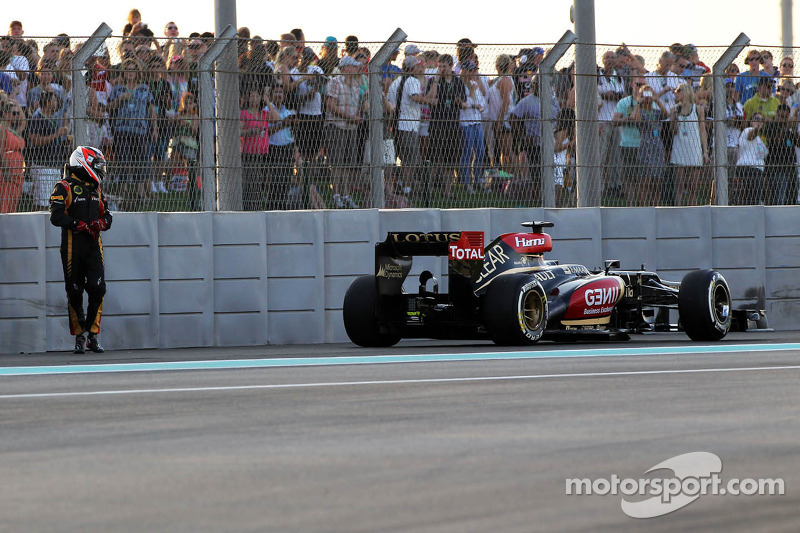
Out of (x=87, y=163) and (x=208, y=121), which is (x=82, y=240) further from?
(x=208, y=121)

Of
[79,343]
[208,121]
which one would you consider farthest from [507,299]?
[79,343]

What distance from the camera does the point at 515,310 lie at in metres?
11.9

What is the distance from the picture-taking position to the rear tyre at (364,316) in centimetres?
1280

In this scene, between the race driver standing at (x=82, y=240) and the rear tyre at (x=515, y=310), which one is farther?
the race driver standing at (x=82, y=240)

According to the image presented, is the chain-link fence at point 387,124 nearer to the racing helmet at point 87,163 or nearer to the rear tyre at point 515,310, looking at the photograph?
the racing helmet at point 87,163

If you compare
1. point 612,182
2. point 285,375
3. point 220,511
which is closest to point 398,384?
point 285,375

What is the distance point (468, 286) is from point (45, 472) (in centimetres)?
716

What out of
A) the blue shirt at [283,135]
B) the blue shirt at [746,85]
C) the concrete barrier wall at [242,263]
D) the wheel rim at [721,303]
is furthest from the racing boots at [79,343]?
the blue shirt at [746,85]

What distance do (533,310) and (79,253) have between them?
A: 4077 millimetres

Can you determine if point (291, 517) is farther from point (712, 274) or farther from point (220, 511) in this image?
point (712, 274)

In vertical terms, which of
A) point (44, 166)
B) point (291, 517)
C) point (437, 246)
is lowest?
point (291, 517)

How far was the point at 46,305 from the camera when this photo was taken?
13.4 meters

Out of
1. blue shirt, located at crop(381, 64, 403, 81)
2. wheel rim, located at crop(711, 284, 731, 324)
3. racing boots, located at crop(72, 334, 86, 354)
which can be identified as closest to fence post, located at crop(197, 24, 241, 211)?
blue shirt, located at crop(381, 64, 403, 81)

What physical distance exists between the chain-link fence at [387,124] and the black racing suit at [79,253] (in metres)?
0.68
